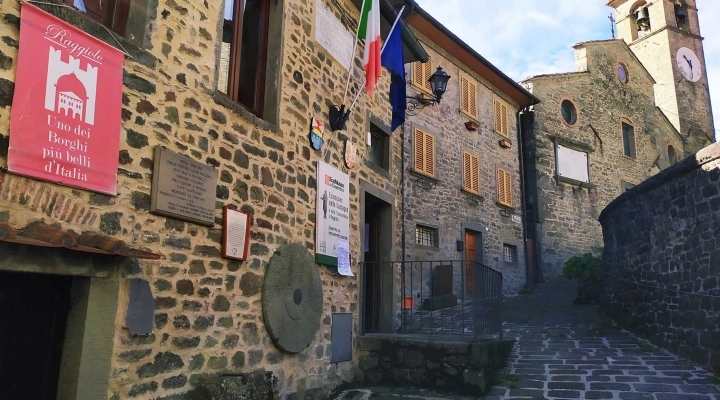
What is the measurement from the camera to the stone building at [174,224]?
11.1 feet

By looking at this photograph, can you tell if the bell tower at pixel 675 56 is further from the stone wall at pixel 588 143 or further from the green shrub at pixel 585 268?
the green shrub at pixel 585 268

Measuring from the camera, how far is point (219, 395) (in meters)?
4.15

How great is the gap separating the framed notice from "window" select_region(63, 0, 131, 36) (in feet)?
5.13

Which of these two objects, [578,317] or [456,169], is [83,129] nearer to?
[578,317]

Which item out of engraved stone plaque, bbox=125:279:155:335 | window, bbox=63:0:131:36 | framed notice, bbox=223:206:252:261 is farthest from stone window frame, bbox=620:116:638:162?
engraved stone plaque, bbox=125:279:155:335

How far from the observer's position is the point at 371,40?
6.75 meters

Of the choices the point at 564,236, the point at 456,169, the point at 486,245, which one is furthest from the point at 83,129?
the point at 564,236

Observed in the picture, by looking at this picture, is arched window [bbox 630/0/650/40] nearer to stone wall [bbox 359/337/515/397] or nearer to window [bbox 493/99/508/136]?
window [bbox 493/99/508/136]

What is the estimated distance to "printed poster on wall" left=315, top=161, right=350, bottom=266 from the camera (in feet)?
20.1

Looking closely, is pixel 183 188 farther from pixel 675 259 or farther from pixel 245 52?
pixel 675 259

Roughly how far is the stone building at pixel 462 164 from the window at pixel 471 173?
2cm

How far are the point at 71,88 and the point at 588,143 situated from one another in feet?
56.7

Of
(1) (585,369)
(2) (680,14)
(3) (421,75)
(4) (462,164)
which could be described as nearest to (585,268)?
(4) (462,164)

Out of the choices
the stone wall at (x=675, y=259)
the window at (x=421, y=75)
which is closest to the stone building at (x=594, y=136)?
the window at (x=421, y=75)
